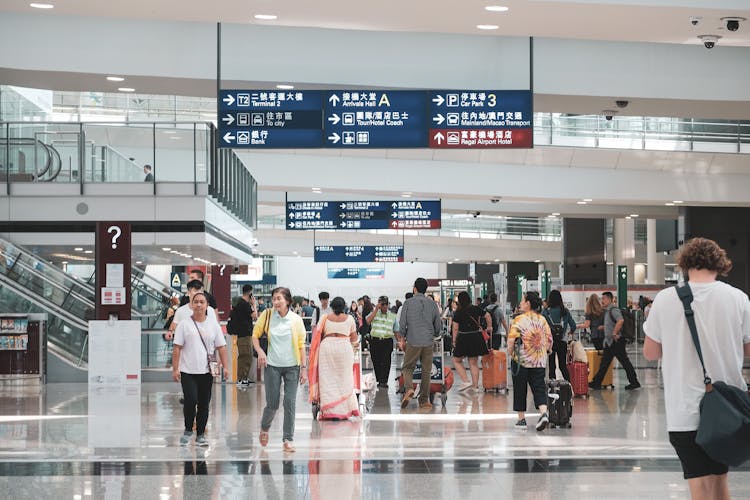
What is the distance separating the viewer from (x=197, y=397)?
11484 millimetres

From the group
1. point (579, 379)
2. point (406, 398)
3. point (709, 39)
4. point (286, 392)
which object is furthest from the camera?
point (579, 379)

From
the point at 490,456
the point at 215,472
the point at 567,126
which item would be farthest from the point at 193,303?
the point at 567,126

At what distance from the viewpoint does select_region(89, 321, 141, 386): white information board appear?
17844 millimetres

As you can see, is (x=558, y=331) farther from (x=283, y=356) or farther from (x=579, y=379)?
(x=283, y=356)

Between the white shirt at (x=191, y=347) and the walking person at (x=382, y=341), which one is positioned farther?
the walking person at (x=382, y=341)

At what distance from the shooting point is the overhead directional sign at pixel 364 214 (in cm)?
3006

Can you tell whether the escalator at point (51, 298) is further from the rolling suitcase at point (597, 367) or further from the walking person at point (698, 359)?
the walking person at point (698, 359)

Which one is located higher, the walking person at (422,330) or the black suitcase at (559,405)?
the walking person at (422,330)

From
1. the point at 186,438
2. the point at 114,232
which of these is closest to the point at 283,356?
the point at 186,438

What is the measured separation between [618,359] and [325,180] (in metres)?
9.27

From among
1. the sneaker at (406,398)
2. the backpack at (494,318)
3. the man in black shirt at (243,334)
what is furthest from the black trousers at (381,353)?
the backpack at (494,318)

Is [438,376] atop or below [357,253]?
below

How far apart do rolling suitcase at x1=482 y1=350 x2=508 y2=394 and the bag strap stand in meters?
13.3

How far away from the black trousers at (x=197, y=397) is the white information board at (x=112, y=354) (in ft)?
22.1
